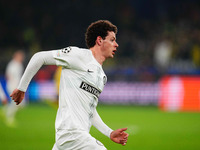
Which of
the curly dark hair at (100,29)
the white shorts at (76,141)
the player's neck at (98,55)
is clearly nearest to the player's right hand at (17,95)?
the white shorts at (76,141)

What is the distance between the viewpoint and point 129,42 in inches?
896

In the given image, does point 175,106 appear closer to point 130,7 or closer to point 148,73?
point 148,73

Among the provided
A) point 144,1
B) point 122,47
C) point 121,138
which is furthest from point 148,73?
point 121,138

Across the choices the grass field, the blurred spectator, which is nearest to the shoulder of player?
the grass field

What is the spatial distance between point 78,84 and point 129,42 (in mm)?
18518

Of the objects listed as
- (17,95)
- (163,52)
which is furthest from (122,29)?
(17,95)

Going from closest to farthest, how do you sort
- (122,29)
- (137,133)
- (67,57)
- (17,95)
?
1. (17,95)
2. (67,57)
3. (137,133)
4. (122,29)

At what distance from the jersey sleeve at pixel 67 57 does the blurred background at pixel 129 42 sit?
14.0 m

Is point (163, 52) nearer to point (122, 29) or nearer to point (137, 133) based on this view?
point (122, 29)

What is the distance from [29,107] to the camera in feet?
66.3

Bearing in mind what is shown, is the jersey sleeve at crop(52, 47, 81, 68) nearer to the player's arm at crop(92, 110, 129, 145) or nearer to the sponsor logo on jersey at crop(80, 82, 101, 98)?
the sponsor logo on jersey at crop(80, 82, 101, 98)

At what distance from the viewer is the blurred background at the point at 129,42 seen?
19281 millimetres

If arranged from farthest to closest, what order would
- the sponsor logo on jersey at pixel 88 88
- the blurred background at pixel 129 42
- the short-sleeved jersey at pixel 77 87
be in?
1. the blurred background at pixel 129 42
2. the sponsor logo on jersey at pixel 88 88
3. the short-sleeved jersey at pixel 77 87

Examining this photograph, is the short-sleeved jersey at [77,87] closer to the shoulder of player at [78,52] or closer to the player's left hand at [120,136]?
the shoulder of player at [78,52]
